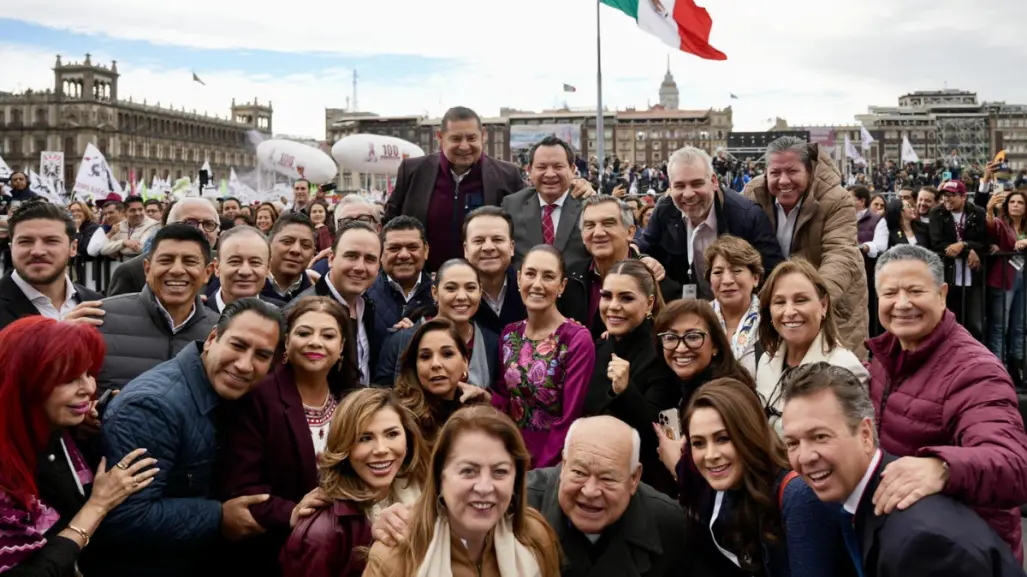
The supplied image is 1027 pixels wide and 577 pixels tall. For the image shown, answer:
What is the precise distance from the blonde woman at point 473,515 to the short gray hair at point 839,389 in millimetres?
945

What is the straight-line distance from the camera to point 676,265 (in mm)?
5332

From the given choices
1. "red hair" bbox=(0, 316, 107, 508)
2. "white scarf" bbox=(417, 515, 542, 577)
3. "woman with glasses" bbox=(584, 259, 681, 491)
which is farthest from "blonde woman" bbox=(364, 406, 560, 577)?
"red hair" bbox=(0, 316, 107, 508)

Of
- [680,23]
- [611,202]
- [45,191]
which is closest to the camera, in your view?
[611,202]

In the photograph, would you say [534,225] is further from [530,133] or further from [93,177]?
[530,133]

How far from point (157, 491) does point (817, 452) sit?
2.43 meters

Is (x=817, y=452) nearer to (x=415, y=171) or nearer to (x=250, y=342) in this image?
(x=250, y=342)

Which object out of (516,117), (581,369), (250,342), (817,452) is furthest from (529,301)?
(516,117)

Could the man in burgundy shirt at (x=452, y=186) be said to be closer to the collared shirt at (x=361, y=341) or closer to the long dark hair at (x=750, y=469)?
the collared shirt at (x=361, y=341)

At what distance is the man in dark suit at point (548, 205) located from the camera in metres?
5.35

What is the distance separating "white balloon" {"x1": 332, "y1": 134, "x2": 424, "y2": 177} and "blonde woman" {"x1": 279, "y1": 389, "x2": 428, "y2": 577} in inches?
802

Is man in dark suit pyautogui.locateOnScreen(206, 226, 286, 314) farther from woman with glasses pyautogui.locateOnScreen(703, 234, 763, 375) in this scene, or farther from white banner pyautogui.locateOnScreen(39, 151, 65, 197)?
white banner pyautogui.locateOnScreen(39, 151, 65, 197)

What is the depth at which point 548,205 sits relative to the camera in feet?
17.9

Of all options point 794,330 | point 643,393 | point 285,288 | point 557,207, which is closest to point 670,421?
point 643,393

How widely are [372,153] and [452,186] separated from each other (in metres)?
18.5
